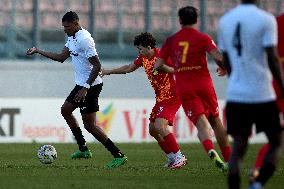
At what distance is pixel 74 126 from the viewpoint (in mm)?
15695

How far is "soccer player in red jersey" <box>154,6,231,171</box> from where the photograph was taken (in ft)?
40.1

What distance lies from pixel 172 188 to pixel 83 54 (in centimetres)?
466

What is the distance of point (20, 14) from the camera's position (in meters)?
23.9

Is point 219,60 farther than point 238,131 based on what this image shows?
Yes

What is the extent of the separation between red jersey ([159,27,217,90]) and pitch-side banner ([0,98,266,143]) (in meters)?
9.98

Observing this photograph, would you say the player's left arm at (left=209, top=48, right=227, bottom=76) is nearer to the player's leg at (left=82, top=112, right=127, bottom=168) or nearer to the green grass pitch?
the green grass pitch

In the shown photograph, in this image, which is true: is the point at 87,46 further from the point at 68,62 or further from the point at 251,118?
the point at 68,62

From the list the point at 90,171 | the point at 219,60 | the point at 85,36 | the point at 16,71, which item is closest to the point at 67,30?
the point at 85,36

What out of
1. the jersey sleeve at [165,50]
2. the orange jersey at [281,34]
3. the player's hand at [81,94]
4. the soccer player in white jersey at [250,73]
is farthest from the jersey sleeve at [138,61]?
the soccer player in white jersey at [250,73]

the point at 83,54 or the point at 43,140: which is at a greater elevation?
the point at 83,54

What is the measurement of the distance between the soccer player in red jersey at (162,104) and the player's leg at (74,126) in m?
1.40

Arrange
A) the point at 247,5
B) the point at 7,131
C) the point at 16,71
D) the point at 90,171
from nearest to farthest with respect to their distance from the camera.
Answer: the point at 247,5
the point at 90,171
the point at 7,131
the point at 16,71

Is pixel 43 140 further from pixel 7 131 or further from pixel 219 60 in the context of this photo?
pixel 219 60

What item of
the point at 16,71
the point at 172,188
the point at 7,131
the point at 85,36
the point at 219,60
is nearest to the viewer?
the point at 172,188
